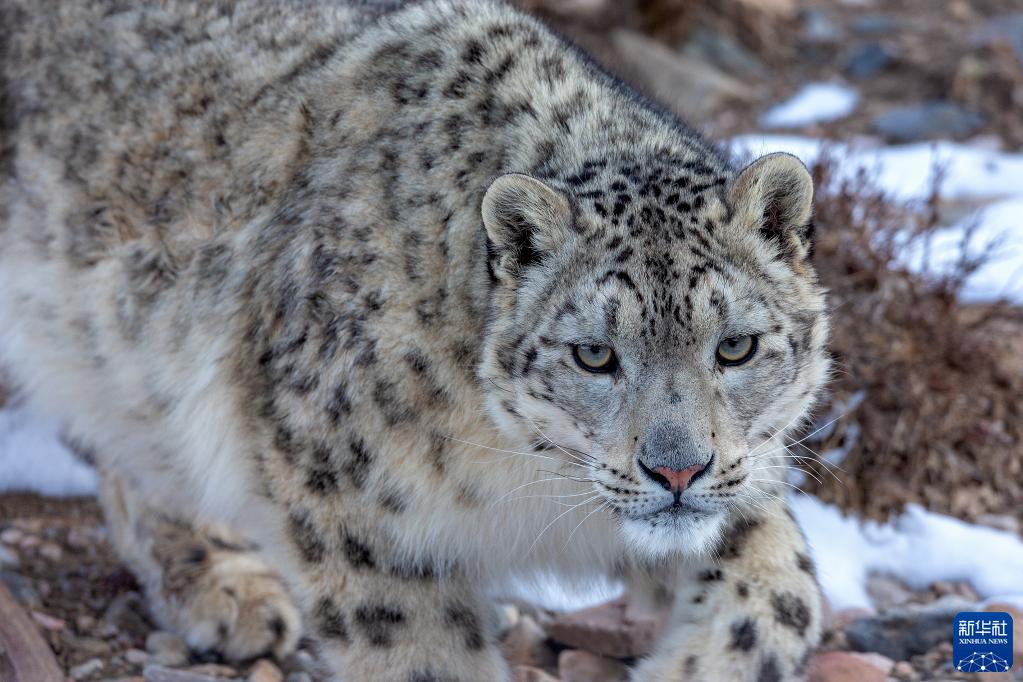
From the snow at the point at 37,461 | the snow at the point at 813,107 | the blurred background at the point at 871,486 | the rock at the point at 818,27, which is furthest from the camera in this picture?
the rock at the point at 818,27

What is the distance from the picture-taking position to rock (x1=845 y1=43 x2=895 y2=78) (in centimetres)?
1225

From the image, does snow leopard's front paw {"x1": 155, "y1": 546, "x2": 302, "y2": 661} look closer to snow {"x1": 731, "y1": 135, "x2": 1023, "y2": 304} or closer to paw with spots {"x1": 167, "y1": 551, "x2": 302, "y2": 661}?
paw with spots {"x1": 167, "y1": 551, "x2": 302, "y2": 661}

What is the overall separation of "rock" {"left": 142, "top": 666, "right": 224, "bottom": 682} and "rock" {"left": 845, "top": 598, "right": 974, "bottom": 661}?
2.44 metres

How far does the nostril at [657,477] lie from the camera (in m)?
3.76

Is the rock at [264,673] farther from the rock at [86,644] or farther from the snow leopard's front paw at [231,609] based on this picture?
the rock at [86,644]

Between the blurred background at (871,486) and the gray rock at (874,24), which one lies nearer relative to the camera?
the blurred background at (871,486)

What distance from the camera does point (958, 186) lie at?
9320 millimetres

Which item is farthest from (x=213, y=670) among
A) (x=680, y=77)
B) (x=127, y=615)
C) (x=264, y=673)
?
(x=680, y=77)

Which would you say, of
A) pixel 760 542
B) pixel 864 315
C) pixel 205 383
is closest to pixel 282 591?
pixel 205 383

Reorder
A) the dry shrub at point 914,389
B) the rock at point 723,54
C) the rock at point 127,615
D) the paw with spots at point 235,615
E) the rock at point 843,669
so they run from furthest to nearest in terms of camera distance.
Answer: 1. the rock at point 723,54
2. the dry shrub at point 914,389
3. the rock at point 127,615
4. the paw with spots at point 235,615
5. the rock at point 843,669

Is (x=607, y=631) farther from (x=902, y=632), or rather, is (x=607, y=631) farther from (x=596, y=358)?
(x=596, y=358)

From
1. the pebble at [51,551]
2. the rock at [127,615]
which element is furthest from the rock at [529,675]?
the pebble at [51,551]

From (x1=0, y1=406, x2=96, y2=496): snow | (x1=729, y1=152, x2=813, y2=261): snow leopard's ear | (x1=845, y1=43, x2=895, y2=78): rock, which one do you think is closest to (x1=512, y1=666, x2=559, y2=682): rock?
(x1=729, y1=152, x2=813, y2=261): snow leopard's ear

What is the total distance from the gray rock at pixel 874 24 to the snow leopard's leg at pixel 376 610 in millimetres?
10236
